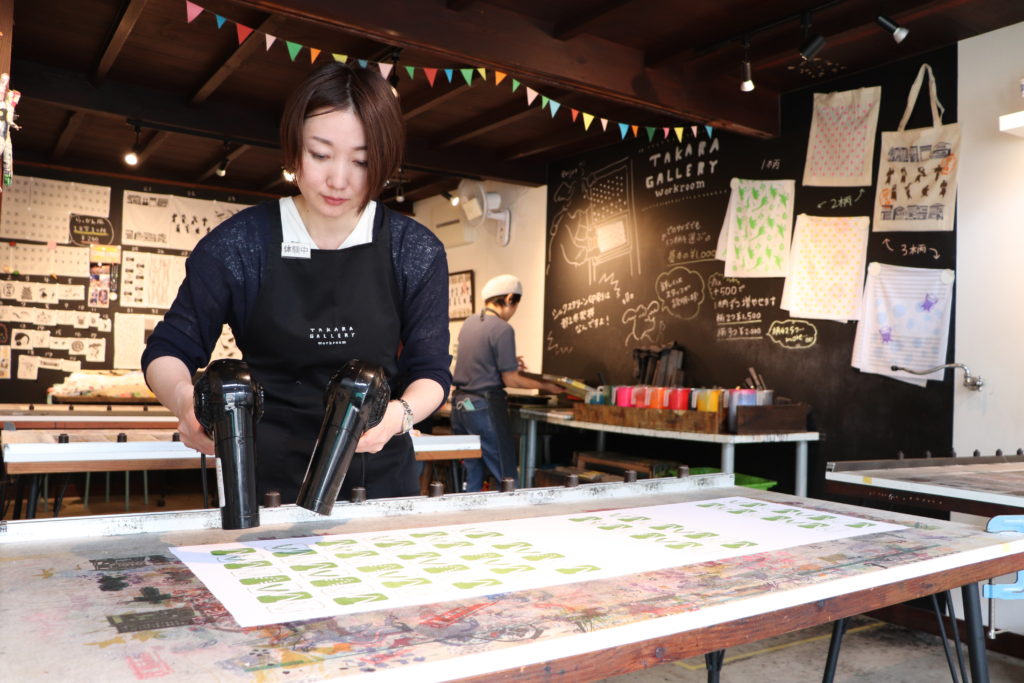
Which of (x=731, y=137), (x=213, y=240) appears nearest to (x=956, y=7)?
(x=731, y=137)

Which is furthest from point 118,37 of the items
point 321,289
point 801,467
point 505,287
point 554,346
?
point 801,467

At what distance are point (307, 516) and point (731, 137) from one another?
14.7ft

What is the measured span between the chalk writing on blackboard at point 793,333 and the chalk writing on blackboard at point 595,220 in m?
1.32

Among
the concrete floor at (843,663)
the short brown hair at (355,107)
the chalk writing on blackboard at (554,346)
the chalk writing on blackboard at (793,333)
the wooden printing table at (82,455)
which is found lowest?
the concrete floor at (843,663)

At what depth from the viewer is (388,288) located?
154 centimetres

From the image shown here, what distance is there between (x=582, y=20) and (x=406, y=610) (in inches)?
144

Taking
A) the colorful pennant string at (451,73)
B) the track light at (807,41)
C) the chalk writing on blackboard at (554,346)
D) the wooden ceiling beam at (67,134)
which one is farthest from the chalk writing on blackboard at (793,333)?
the wooden ceiling beam at (67,134)

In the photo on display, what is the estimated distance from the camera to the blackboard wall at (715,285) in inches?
166

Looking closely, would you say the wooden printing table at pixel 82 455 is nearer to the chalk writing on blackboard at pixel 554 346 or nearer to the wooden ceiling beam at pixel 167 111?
the wooden ceiling beam at pixel 167 111

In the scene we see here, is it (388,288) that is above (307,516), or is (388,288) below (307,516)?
above

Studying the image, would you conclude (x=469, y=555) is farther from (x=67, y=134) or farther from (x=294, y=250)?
(x=67, y=134)

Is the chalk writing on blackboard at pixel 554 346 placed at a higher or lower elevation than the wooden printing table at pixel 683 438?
higher

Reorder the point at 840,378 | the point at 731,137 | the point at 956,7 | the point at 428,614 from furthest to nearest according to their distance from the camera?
the point at 731,137, the point at 840,378, the point at 956,7, the point at 428,614

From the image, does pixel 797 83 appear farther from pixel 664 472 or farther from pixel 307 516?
pixel 307 516
